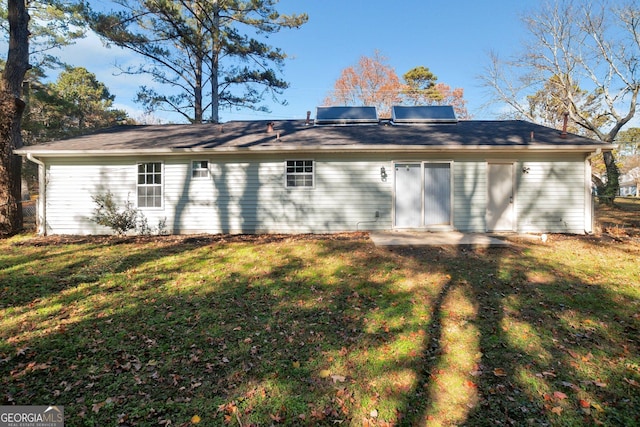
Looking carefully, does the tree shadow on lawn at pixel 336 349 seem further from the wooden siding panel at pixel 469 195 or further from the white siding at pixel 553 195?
the white siding at pixel 553 195

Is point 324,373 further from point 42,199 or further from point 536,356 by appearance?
point 42,199

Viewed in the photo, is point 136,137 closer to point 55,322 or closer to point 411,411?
point 55,322

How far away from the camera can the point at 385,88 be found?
28.1 m

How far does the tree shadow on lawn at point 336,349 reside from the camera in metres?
2.73

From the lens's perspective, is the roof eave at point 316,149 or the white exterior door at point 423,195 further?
the white exterior door at point 423,195

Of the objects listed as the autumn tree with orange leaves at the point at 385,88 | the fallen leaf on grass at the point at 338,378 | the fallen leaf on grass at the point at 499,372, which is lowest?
the fallen leaf on grass at the point at 338,378

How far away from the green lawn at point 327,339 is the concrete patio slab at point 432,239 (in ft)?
2.92

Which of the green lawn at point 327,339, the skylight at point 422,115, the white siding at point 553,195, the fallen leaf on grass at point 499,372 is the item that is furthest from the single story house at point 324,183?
the fallen leaf on grass at point 499,372

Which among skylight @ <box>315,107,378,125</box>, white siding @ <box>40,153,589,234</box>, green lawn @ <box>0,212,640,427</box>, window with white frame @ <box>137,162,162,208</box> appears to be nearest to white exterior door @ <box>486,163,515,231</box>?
white siding @ <box>40,153,589,234</box>

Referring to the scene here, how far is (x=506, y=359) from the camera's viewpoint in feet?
11.1

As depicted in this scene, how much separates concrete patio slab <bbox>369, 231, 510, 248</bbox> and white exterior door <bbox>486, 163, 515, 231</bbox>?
4.57 feet

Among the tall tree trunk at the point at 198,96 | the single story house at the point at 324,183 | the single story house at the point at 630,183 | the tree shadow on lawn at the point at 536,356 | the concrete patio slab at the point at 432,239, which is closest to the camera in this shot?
the tree shadow on lawn at the point at 536,356

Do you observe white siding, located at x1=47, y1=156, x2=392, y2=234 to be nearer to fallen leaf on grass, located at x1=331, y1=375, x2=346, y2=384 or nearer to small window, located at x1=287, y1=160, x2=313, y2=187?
small window, located at x1=287, y1=160, x2=313, y2=187

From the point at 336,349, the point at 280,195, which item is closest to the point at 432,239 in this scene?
the point at 280,195
